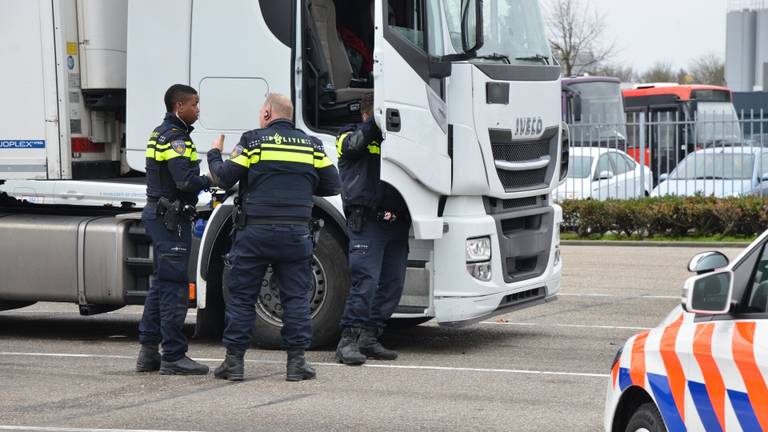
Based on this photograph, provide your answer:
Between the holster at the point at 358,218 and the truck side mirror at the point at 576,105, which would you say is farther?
the truck side mirror at the point at 576,105

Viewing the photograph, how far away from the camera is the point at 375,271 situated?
918 cm

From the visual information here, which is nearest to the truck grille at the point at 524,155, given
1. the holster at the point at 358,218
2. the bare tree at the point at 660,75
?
the holster at the point at 358,218

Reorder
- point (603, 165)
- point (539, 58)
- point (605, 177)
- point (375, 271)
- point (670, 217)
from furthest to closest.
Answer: point (603, 165) → point (605, 177) → point (670, 217) → point (539, 58) → point (375, 271)

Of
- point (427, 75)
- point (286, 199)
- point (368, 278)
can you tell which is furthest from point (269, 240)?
point (427, 75)

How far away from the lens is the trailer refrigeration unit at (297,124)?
9164 millimetres

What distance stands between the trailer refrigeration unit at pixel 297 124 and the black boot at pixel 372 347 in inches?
11.5

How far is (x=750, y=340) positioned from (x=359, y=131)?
5047 mm

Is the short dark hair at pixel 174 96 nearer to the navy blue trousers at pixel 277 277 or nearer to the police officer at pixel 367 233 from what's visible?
the navy blue trousers at pixel 277 277

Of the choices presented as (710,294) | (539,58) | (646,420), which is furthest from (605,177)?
(710,294)

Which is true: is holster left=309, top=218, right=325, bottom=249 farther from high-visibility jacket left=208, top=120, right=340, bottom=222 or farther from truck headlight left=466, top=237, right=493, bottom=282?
truck headlight left=466, top=237, right=493, bottom=282

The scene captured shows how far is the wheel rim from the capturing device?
31.7 feet

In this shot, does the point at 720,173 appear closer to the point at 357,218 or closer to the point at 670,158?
the point at 670,158

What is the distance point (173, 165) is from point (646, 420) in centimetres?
456

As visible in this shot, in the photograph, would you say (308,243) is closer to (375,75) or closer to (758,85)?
(375,75)
